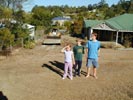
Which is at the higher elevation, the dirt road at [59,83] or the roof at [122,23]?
the roof at [122,23]

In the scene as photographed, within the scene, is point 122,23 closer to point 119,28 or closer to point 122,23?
point 122,23

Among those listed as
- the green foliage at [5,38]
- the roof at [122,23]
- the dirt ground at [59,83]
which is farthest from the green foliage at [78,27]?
the dirt ground at [59,83]

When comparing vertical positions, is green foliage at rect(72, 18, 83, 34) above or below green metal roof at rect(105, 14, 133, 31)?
below

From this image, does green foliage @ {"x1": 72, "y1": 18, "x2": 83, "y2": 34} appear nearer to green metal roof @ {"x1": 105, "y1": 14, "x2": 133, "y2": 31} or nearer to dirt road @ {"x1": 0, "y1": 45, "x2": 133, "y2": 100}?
green metal roof @ {"x1": 105, "y1": 14, "x2": 133, "y2": 31}

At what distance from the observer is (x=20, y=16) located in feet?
99.0

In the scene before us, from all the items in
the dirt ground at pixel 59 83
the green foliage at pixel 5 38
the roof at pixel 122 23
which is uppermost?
the roof at pixel 122 23

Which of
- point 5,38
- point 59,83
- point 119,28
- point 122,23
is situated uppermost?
point 122,23

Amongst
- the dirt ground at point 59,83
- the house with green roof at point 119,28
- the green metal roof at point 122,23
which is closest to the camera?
the dirt ground at point 59,83

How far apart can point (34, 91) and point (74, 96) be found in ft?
5.05

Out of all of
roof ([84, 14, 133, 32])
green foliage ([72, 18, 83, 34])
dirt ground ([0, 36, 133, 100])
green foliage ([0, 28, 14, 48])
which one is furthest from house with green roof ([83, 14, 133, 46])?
dirt ground ([0, 36, 133, 100])

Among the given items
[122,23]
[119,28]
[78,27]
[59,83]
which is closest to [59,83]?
[59,83]

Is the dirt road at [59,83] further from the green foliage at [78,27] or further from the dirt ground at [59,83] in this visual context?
the green foliage at [78,27]

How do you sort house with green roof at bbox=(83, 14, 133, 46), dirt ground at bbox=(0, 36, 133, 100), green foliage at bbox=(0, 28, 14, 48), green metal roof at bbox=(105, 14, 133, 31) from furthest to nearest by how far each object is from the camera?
1. green metal roof at bbox=(105, 14, 133, 31)
2. house with green roof at bbox=(83, 14, 133, 46)
3. green foliage at bbox=(0, 28, 14, 48)
4. dirt ground at bbox=(0, 36, 133, 100)

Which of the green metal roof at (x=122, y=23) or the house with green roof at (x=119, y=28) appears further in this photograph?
the green metal roof at (x=122, y=23)
